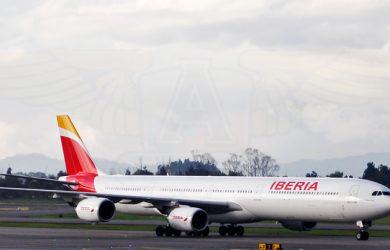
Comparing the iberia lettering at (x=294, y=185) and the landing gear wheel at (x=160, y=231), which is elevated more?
the iberia lettering at (x=294, y=185)

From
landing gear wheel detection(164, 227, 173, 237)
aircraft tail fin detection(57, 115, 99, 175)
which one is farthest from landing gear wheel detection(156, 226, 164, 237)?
aircraft tail fin detection(57, 115, 99, 175)

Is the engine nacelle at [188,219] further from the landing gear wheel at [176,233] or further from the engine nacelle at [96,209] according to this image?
the engine nacelle at [96,209]

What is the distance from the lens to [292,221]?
5175 cm

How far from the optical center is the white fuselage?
4759 cm

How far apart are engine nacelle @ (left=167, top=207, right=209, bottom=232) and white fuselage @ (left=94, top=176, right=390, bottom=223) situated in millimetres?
2087

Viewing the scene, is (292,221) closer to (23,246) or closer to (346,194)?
(346,194)

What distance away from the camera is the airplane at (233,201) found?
47.8 m

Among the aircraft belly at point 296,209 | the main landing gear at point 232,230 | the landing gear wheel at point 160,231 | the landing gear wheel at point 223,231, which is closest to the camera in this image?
the aircraft belly at point 296,209

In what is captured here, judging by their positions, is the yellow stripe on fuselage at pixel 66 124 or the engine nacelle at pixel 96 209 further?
the yellow stripe on fuselage at pixel 66 124

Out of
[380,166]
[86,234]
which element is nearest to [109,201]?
[86,234]

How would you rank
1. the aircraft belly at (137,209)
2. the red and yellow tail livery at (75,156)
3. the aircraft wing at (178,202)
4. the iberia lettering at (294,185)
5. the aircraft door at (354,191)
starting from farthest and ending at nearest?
the red and yellow tail livery at (75,156)
the aircraft belly at (137,209)
the aircraft wing at (178,202)
the iberia lettering at (294,185)
the aircraft door at (354,191)

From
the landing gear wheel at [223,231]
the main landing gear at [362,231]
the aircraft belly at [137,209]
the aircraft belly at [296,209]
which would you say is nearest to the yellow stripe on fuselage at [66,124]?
the aircraft belly at [137,209]

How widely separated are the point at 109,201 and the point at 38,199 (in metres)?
84.5

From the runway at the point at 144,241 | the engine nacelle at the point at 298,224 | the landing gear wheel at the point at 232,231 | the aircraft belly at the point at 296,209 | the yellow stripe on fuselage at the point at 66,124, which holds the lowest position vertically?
the runway at the point at 144,241
